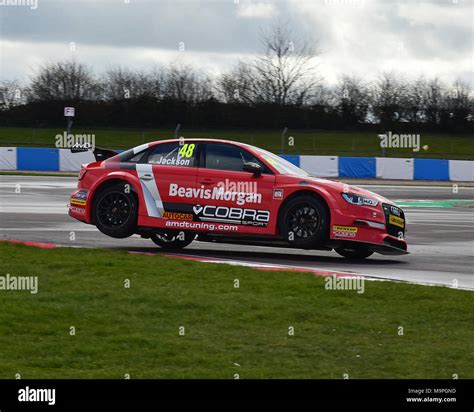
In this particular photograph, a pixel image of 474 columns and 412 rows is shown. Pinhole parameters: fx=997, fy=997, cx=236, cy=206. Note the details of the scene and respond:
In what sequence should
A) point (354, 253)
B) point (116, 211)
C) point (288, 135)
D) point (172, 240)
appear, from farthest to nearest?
1. point (288, 135)
2. point (172, 240)
3. point (354, 253)
4. point (116, 211)

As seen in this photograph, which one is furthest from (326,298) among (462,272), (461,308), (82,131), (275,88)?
(275,88)

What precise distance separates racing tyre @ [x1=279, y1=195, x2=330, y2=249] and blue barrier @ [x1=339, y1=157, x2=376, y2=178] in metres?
29.2

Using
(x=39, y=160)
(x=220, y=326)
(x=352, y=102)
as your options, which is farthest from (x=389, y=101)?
(x=220, y=326)

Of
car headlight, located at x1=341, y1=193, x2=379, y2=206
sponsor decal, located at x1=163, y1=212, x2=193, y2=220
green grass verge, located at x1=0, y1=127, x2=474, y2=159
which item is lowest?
sponsor decal, located at x1=163, y1=212, x2=193, y2=220

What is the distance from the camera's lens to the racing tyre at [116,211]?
513 inches

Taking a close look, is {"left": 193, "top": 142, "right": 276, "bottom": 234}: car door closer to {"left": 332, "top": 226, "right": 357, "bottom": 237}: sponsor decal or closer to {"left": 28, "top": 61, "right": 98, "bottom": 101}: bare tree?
{"left": 332, "top": 226, "right": 357, "bottom": 237}: sponsor decal

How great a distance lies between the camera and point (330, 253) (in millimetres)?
13938

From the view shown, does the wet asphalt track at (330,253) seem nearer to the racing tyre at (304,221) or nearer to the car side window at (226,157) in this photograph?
the racing tyre at (304,221)

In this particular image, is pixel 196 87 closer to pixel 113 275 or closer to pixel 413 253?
pixel 413 253

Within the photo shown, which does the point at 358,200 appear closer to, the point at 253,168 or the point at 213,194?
the point at 253,168

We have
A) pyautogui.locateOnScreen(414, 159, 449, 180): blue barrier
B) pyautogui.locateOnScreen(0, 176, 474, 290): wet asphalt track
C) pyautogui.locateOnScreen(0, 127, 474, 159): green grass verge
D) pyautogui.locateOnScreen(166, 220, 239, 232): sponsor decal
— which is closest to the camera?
pyautogui.locateOnScreen(0, 176, 474, 290): wet asphalt track

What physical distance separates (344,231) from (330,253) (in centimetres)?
156

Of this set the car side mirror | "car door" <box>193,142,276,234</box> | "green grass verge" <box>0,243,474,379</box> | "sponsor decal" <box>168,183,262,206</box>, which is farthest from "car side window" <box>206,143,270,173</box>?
"green grass verge" <box>0,243,474,379</box>

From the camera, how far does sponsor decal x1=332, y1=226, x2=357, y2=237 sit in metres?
12.4
